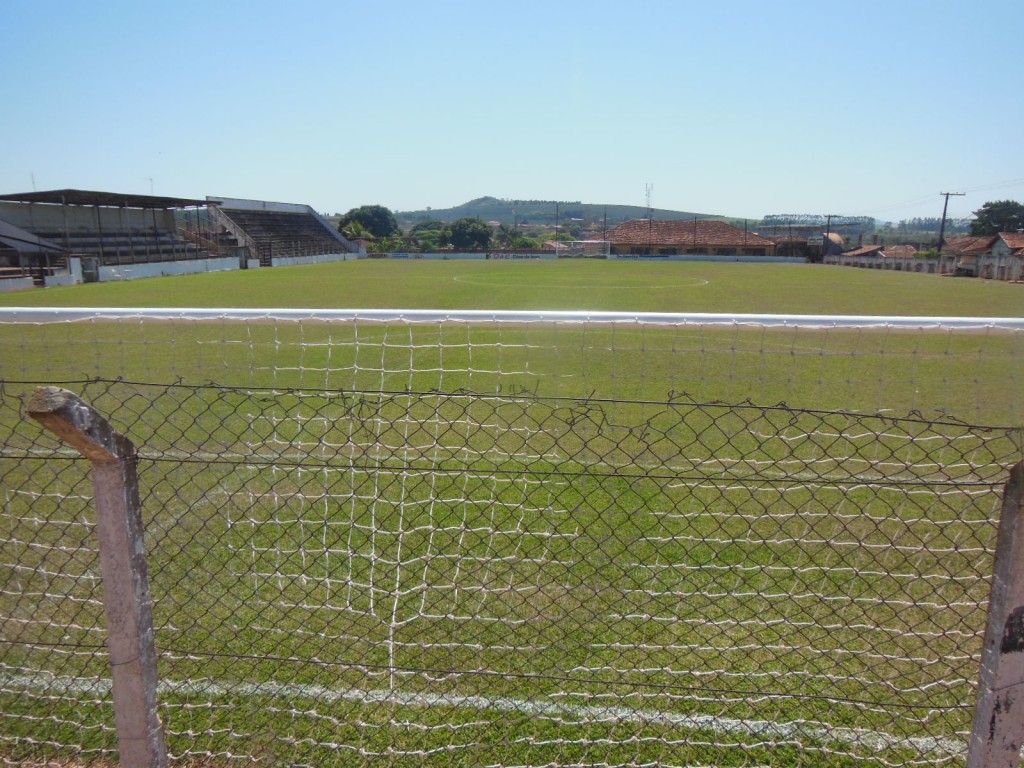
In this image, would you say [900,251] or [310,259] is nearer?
[310,259]

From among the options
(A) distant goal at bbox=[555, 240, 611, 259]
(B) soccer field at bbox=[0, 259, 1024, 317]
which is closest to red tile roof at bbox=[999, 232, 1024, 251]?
(B) soccer field at bbox=[0, 259, 1024, 317]

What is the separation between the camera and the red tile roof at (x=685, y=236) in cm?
6531

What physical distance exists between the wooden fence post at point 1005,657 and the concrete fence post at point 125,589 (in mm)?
1878

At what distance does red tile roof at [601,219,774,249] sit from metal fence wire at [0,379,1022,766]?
63790mm

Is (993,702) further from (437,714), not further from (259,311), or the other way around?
(259,311)

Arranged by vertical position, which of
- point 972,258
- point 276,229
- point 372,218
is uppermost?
point 372,218

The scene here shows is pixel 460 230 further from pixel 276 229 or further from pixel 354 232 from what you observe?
pixel 276 229

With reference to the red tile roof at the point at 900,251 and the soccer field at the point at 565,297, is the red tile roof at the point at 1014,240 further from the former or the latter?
the soccer field at the point at 565,297

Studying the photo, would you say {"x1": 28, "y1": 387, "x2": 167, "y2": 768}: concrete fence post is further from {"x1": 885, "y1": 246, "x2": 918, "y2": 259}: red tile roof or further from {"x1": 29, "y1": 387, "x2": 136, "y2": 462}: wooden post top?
{"x1": 885, "y1": 246, "x2": 918, "y2": 259}: red tile roof

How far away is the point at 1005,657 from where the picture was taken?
1449 millimetres

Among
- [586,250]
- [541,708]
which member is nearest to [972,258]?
[586,250]

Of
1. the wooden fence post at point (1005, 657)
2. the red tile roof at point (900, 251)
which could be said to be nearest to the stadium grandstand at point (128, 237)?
the wooden fence post at point (1005, 657)

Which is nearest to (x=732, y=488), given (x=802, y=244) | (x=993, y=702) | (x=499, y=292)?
(x=993, y=702)

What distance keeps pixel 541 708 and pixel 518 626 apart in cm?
49
